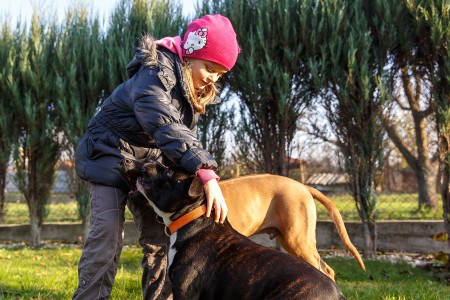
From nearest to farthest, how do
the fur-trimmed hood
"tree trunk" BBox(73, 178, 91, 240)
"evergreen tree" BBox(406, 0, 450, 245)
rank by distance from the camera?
1. the fur-trimmed hood
2. "evergreen tree" BBox(406, 0, 450, 245)
3. "tree trunk" BBox(73, 178, 91, 240)

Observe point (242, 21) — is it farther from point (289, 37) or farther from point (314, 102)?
point (314, 102)

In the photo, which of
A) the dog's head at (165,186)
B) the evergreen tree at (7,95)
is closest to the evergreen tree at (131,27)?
the evergreen tree at (7,95)

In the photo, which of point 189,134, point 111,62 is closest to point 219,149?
point 111,62

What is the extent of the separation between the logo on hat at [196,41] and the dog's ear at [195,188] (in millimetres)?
1015

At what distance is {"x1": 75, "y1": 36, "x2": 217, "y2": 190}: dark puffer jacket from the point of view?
3.77m

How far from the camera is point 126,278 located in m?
6.30

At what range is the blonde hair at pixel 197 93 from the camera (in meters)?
4.28

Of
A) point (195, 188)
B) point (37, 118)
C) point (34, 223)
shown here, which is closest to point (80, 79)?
point (37, 118)

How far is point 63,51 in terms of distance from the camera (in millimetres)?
9719

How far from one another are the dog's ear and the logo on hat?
1015mm

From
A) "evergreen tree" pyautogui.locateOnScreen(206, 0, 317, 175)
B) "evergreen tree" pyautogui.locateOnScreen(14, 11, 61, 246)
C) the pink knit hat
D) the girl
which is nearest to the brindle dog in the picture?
the girl

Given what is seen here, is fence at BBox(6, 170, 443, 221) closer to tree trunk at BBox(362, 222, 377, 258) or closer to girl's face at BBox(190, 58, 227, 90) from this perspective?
tree trunk at BBox(362, 222, 377, 258)

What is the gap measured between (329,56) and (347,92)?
0.58m

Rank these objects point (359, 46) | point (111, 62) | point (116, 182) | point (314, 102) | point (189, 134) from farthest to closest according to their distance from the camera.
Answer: point (111, 62) < point (314, 102) < point (359, 46) < point (116, 182) < point (189, 134)
